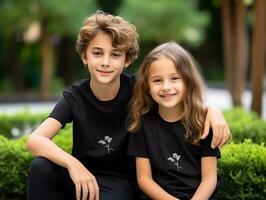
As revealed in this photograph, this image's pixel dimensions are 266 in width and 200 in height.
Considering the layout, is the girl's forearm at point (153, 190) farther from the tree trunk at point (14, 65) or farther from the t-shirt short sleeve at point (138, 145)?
the tree trunk at point (14, 65)

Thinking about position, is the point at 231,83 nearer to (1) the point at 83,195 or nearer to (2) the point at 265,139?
(2) the point at 265,139

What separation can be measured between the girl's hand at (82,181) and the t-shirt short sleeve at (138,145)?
0.27m

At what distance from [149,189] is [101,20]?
0.98m

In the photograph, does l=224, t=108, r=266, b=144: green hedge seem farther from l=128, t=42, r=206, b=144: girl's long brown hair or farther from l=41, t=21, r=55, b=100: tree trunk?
l=41, t=21, r=55, b=100: tree trunk

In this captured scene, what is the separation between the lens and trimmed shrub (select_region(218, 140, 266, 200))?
3.50m

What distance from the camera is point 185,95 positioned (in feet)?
10.4

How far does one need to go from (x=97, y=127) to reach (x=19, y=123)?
382cm

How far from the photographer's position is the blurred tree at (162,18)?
65.0 ft

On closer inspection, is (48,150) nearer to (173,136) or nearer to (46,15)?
(173,136)

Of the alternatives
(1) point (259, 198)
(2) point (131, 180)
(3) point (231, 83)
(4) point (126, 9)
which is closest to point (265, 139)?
(1) point (259, 198)

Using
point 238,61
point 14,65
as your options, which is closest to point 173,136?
point 238,61

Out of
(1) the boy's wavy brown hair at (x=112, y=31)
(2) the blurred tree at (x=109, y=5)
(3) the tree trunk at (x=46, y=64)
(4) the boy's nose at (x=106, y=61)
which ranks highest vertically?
(2) the blurred tree at (x=109, y=5)

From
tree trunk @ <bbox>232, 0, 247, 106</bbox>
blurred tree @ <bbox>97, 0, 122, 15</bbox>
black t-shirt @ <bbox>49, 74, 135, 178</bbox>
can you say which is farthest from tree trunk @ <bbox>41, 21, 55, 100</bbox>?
black t-shirt @ <bbox>49, 74, 135, 178</bbox>

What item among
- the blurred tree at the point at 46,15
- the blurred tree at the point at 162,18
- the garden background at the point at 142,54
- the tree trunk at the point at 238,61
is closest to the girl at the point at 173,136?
the garden background at the point at 142,54
